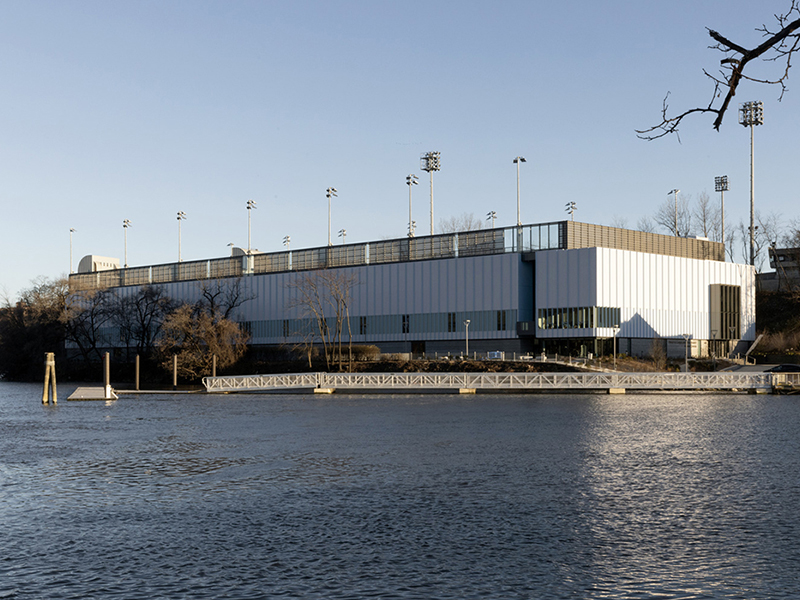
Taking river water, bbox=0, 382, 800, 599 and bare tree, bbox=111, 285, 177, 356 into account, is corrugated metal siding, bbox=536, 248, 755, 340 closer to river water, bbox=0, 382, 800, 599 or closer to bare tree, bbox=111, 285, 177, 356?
bare tree, bbox=111, 285, 177, 356

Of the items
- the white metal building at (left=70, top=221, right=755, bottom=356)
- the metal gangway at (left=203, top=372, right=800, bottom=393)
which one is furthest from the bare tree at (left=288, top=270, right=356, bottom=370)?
the metal gangway at (left=203, top=372, right=800, bottom=393)

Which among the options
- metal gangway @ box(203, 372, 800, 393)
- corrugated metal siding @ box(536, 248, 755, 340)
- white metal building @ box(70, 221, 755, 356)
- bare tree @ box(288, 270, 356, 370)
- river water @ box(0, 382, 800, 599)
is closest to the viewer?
river water @ box(0, 382, 800, 599)

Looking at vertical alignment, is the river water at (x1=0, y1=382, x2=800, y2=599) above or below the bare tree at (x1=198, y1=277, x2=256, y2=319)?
below

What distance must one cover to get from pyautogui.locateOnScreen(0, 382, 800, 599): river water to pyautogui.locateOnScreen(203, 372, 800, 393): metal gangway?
95.8 ft

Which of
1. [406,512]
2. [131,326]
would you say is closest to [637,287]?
[131,326]

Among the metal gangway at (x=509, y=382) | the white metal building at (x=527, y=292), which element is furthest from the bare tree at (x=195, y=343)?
the metal gangway at (x=509, y=382)

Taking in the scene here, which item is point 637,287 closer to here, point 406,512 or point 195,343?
point 195,343

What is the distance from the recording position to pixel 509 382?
71.2m

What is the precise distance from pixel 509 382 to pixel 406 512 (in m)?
54.1

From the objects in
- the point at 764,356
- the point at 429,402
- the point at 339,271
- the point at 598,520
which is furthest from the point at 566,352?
the point at 598,520

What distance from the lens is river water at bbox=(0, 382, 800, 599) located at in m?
12.6

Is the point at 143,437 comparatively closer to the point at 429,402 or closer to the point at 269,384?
the point at 429,402

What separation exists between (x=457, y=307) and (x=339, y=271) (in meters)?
18.4

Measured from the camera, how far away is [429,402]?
58.2m
